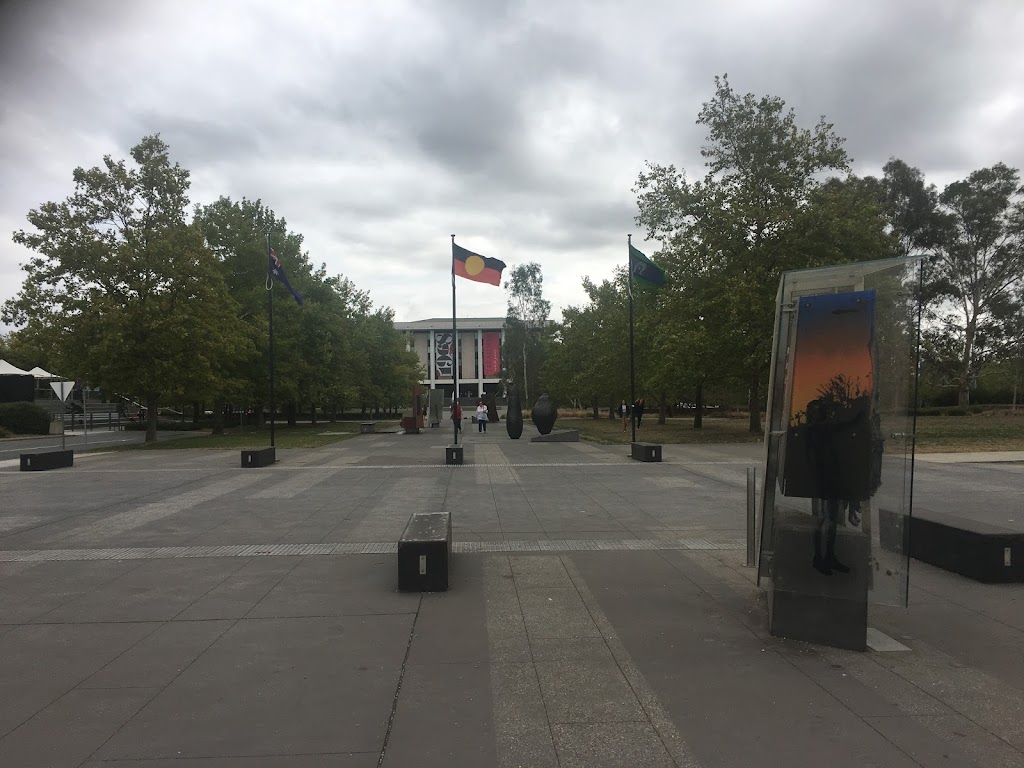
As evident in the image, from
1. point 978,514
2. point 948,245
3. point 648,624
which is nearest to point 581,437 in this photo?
point 978,514

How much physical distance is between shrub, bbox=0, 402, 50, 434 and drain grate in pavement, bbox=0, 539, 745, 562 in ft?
133

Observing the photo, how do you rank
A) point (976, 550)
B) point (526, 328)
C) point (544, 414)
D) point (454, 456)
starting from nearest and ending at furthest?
point (976, 550), point (454, 456), point (544, 414), point (526, 328)

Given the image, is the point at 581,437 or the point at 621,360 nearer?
the point at 581,437

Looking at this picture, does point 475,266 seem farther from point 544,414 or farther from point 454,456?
point 544,414

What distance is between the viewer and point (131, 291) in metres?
29.2

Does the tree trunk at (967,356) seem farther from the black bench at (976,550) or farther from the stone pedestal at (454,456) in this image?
the black bench at (976,550)

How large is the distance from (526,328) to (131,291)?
46.8 m

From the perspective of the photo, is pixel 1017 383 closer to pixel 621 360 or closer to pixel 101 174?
pixel 621 360

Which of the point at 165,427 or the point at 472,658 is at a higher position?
the point at 472,658

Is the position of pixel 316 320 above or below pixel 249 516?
above

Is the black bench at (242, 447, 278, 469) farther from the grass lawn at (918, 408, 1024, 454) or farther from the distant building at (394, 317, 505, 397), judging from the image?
the distant building at (394, 317, 505, 397)

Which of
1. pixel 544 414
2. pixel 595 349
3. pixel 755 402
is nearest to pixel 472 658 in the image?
pixel 544 414

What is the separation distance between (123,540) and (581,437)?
2507 cm

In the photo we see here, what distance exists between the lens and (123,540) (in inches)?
351
